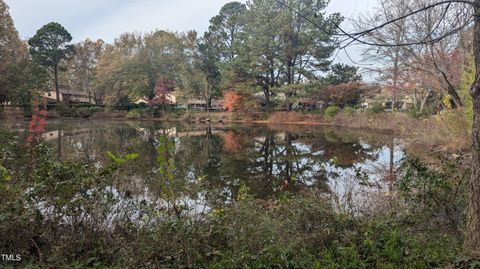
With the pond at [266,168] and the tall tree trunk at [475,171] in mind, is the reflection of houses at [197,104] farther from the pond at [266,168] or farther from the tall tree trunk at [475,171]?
the tall tree trunk at [475,171]

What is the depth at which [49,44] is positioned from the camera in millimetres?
37594

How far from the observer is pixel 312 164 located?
33.5ft

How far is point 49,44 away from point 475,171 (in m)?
44.4

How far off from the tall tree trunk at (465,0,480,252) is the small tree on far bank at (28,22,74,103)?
42.8 m

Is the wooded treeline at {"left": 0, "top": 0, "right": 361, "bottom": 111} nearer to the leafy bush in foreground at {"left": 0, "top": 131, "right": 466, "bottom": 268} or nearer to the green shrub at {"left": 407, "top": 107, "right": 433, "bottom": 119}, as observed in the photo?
the green shrub at {"left": 407, "top": 107, "right": 433, "bottom": 119}

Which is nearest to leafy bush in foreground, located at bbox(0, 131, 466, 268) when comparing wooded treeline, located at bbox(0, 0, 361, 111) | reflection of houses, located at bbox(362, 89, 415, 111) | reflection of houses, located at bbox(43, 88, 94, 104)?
wooded treeline, located at bbox(0, 0, 361, 111)

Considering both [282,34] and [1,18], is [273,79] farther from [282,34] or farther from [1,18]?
[1,18]

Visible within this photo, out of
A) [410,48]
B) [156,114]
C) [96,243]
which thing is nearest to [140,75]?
[156,114]

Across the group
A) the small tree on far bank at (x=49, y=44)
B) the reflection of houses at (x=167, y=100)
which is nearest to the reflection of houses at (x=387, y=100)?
the reflection of houses at (x=167, y=100)

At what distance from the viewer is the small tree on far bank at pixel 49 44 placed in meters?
36.8

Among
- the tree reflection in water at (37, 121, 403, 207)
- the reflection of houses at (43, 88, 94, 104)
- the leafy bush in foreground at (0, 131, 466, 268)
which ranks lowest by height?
the tree reflection in water at (37, 121, 403, 207)

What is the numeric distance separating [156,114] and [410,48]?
29.8 metres

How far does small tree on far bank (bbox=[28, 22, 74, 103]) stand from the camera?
121 feet

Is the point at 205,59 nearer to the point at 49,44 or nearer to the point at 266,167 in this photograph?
the point at 49,44
